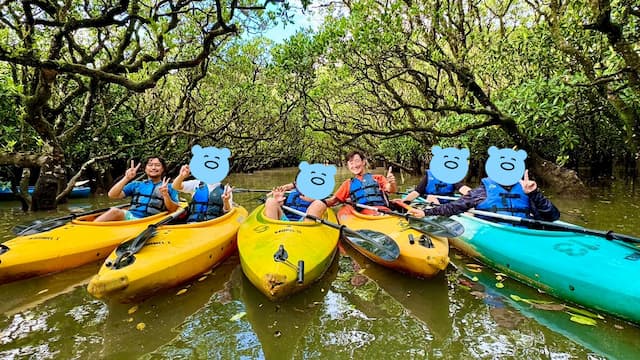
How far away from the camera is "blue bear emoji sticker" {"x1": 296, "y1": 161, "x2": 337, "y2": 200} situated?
14.9 feet

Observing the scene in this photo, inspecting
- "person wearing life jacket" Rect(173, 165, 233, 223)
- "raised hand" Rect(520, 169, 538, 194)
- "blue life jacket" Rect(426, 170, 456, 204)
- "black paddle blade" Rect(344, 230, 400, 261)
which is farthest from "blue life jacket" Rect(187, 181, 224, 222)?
"raised hand" Rect(520, 169, 538, 194)

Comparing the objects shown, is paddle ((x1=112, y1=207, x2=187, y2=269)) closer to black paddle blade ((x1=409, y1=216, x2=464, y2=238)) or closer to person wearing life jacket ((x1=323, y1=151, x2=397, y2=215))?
person wearing life jacket ((x1=323, y1=151, x2=397, y2=215))

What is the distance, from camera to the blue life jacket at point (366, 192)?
5207 mm

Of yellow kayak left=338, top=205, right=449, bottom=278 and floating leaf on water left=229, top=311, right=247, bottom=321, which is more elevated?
yellow kayak left=338, top=205, right=449, bottom=278

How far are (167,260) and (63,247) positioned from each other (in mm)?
1511

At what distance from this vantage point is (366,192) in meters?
5.23

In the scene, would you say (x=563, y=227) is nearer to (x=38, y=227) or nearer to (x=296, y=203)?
(x=296, y=203)

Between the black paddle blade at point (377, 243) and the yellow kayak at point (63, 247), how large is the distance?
2.70 meters

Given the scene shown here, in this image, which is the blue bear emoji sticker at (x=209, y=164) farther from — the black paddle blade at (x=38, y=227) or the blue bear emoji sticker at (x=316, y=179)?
the black paddle blade at (x=38, y=227)

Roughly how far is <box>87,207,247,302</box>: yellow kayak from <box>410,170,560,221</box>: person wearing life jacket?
242 cm

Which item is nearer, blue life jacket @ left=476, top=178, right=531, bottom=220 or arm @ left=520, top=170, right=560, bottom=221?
arm @ left=520, top=170, right=560, bottom=221

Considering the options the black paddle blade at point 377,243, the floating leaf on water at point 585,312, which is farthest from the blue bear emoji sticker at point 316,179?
the floating leaf on water at point 585,312

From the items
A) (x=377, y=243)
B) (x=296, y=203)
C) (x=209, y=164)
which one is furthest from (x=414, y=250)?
(x=209, y=164)

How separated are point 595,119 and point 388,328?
1055 centimetres
